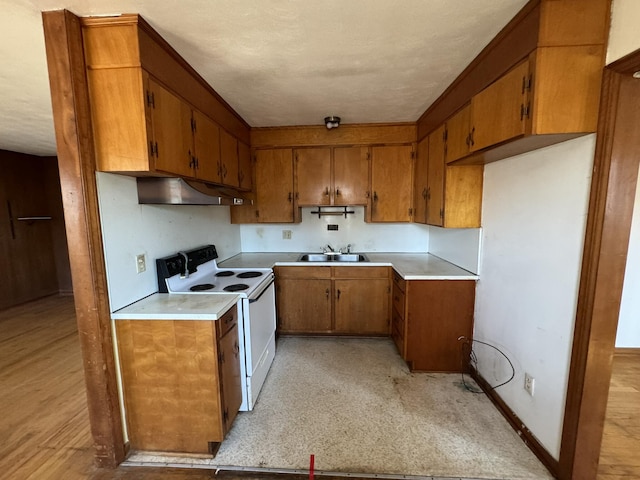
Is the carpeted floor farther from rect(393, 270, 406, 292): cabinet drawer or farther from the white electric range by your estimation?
rect(393, 270, 406, 292): cabinet drawer

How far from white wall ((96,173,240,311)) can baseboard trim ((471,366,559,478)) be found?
2.54m

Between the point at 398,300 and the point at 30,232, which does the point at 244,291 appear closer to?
the point at 398,300

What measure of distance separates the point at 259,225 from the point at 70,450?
2.54m

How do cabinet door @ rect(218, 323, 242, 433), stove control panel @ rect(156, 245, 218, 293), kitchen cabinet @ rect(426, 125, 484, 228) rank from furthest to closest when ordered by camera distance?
kitchen cabinet @ rect(426, 125, 484, 228), stove control panel @ rect(156, 245, 218, 293), cabinet door @ rect(218, 323, 242, 433)

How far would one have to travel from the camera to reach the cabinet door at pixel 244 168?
2.87 meters

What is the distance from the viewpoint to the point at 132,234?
171 centimetres

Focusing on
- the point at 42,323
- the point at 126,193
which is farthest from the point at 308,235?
the point at 42,323

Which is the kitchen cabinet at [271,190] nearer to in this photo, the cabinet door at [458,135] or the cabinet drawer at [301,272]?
the cabinet drawer at [301,272]

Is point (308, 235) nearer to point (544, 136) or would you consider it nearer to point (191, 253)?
point (191, 253)

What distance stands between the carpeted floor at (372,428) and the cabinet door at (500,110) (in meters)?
1.80

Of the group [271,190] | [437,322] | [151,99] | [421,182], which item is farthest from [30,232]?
[437,322]

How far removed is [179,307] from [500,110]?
2128 mm

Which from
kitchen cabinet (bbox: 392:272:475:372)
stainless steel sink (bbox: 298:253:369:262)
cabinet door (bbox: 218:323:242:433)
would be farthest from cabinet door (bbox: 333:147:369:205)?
cabinet door (bbox: 218:323:242:433)

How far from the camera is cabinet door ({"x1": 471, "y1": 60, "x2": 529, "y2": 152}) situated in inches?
54.1
